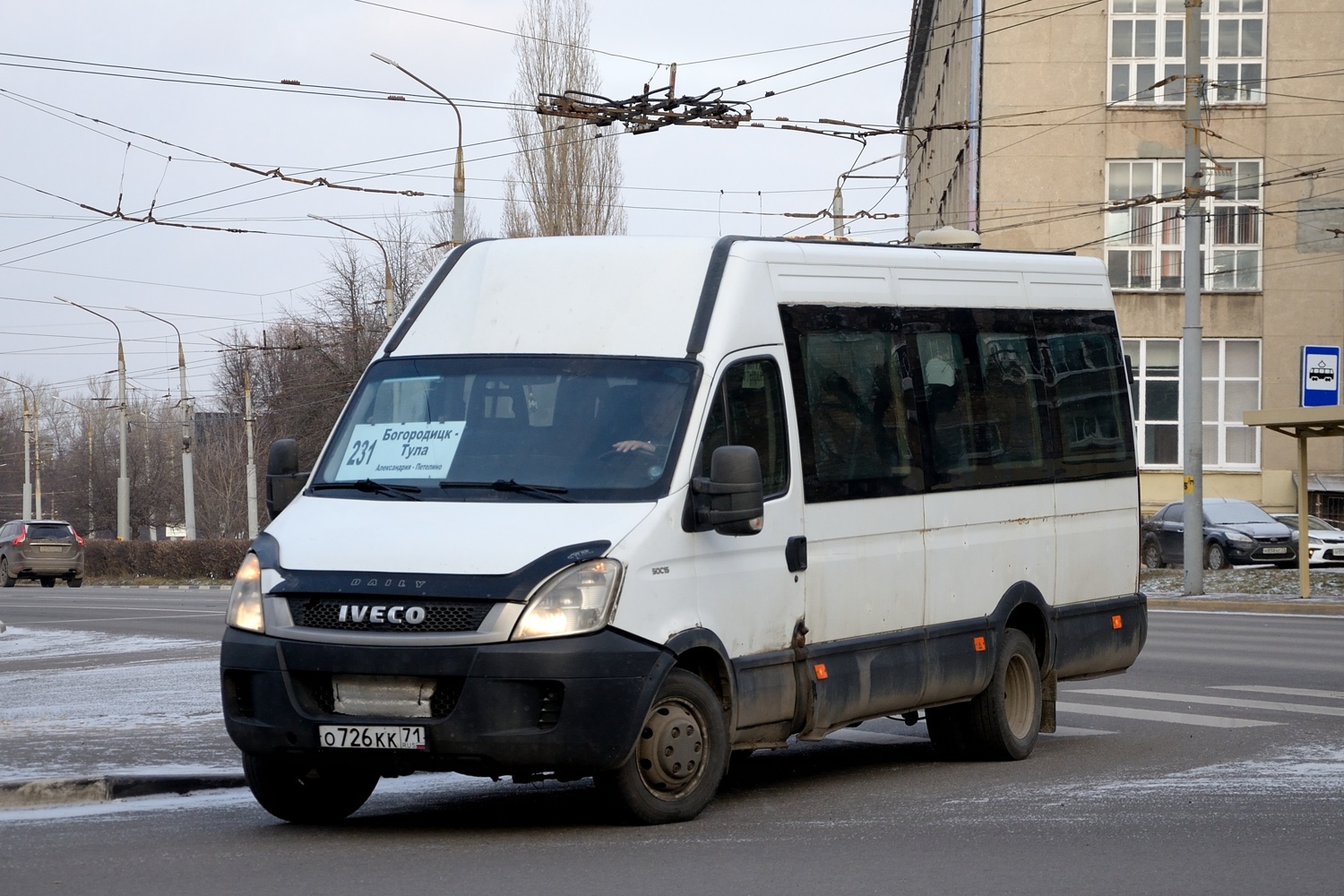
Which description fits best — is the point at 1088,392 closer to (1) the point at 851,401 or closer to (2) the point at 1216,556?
(1) the point at 851,401

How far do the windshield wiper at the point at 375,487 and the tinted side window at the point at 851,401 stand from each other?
1872 millimetres

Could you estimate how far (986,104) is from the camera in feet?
149

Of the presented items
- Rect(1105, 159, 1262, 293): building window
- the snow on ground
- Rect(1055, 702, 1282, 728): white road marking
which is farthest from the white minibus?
Rect(1105, 159, 1262, 293): building window

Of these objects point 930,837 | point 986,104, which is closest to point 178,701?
point 930,837

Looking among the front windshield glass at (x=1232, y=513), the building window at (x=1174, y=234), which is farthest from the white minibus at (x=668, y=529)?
the building window at (x=1174, y=234)

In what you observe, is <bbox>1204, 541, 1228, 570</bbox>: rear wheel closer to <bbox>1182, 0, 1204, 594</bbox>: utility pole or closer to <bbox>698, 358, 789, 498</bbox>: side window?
<bbox>1182, 0, 1204, 594</bbox>: utility pole

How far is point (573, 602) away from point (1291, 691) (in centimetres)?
825

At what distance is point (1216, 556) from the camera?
34.4 meters

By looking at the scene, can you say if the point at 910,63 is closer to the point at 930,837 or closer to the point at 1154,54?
the point at 1154,54

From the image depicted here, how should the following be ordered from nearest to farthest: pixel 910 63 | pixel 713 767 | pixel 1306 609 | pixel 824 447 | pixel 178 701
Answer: pixel 713 767 < pixel 824 447 < pixel 178 701 < pixel 1306 609 < pixel 910 63

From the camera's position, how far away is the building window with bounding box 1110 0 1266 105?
4516cm

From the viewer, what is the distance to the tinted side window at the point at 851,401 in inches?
342

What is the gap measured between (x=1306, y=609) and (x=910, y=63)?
52712 millimetres

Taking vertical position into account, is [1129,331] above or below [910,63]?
below
